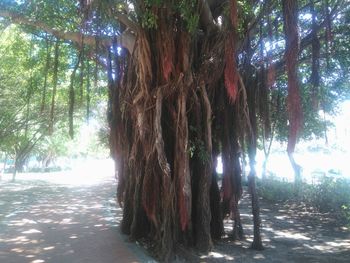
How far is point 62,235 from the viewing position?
842cm

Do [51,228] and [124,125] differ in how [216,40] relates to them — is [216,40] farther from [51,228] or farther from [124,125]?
[51,228]

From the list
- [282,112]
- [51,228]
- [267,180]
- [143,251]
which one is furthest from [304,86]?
[267,180]

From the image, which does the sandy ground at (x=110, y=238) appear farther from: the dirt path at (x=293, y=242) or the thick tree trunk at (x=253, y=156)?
the thick tree trunk at (x=253, y=156)

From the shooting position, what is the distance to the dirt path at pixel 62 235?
6633 mm

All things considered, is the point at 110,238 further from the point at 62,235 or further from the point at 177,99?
the point at 177,99

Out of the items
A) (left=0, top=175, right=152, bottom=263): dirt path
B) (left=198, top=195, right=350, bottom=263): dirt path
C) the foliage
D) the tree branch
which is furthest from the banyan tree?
the foliage

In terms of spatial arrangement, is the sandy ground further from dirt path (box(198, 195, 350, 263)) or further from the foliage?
the foliage

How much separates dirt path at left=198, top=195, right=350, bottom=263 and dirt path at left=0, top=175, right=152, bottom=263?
65.1 inches

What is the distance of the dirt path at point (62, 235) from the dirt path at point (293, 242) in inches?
65.1

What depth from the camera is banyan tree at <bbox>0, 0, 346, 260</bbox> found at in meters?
6.84

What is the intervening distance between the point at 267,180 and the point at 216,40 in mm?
11714

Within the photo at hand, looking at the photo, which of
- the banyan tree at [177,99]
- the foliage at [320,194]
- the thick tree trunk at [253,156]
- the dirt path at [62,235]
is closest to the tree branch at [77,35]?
the banyan tree at [177,99]

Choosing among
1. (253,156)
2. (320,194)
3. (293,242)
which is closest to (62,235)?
(253,156)

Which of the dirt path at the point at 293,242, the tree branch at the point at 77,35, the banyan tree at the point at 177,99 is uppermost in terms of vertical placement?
the tree branch at the point at 77,35
